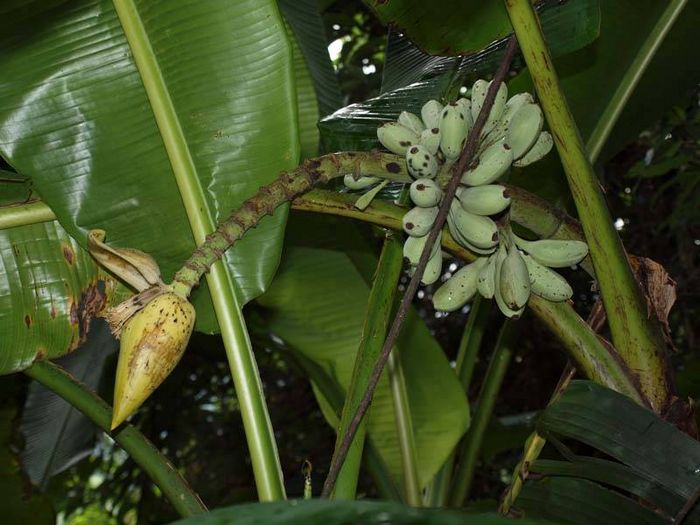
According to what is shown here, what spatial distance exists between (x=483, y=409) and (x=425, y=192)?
0.90 metres

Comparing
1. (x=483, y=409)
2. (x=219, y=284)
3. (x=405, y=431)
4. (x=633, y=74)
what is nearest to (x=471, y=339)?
(x=483, y=409)

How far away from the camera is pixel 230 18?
97 centimetres

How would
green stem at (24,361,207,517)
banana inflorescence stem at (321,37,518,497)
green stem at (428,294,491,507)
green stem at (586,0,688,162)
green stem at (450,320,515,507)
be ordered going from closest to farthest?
banana inflorescence stem at (321,37,518,497) → green stem at (24,361,207,517) → green stem at (586,0,688,162) → green stem at (450,320,515,507) → green stem at (428,294,491,507)

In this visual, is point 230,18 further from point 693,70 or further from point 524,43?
point 693,70

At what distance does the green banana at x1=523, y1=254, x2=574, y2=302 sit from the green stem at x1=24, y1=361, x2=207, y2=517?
0.50 meters

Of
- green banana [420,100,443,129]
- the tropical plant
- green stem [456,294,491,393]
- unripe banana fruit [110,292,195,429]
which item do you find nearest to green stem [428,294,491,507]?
green stem [456,294,491,393]

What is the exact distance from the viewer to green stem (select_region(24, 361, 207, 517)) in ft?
3.24

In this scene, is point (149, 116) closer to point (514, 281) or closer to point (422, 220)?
point (422, 220)

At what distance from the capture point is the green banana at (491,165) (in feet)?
2.79

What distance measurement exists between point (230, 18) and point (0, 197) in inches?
17.1

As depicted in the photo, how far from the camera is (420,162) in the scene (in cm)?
84

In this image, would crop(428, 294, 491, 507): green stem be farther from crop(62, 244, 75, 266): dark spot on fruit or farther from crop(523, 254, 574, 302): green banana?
crop(62, 244, 75, 266): dark spot on fruit

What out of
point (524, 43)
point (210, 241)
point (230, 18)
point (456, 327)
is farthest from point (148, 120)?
point (456, 327)

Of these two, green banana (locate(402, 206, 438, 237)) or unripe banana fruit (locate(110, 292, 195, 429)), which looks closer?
unripe banana fruit (locate(110, 292, 195, 429))
